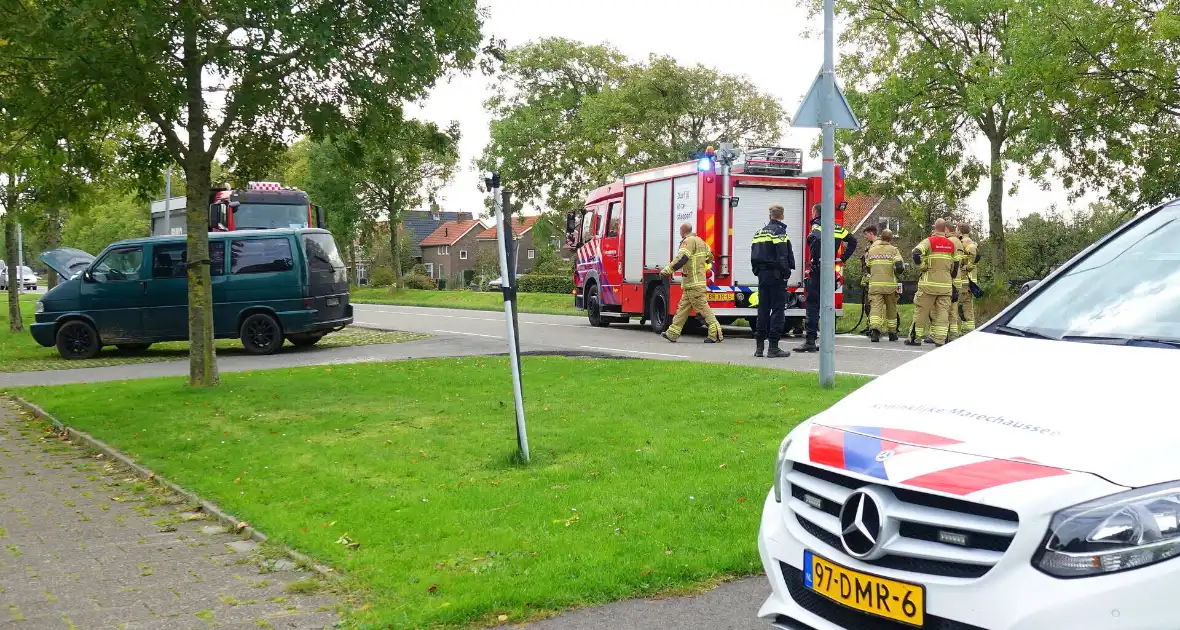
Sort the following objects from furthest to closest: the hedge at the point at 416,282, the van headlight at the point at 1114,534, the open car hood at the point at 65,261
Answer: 1. the hedge at the point at 416,282
2. the open car hood at the point at 65,261
3. the van headlight at the point at 1114,534

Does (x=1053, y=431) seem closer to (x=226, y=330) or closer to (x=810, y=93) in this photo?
(x=810, y=93)

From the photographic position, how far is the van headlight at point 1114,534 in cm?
251

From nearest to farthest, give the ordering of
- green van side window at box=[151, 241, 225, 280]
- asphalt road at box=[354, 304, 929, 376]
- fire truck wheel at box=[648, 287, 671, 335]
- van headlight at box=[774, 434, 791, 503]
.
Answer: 1. van headlight at box=[774, 434, 791, 503]
2. asphalt road at box=[354, 304, 929, 376]
3. green van side window at box=[151, 241, 225, 280]
4. fire truck wheel at box=[648, 287, 671, 335]

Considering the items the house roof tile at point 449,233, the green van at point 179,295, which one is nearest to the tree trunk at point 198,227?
the green van at point 179,295

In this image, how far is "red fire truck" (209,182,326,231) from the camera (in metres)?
25.6

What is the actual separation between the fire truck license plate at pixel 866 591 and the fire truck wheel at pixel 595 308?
1987 centimetres

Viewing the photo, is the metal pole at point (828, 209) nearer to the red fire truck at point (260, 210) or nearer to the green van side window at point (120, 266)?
the green van side window at point (120, 266)

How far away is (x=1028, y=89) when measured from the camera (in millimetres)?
21562

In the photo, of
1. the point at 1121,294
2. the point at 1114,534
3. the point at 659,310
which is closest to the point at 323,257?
the point at 659,310

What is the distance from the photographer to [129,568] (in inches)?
213

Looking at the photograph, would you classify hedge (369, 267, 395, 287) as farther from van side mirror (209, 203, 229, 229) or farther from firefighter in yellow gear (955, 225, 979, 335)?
firefighter in yellow gear (955, 225, 979, 335)

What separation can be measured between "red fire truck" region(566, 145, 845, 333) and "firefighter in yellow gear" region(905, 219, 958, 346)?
5.88 ft

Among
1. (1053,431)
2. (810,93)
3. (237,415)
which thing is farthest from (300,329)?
(1053,431)

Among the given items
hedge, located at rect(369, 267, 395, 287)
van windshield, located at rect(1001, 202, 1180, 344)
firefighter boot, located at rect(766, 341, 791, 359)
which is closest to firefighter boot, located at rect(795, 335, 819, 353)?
firefighter boot, located at rect(766, 341, 791, 359)
